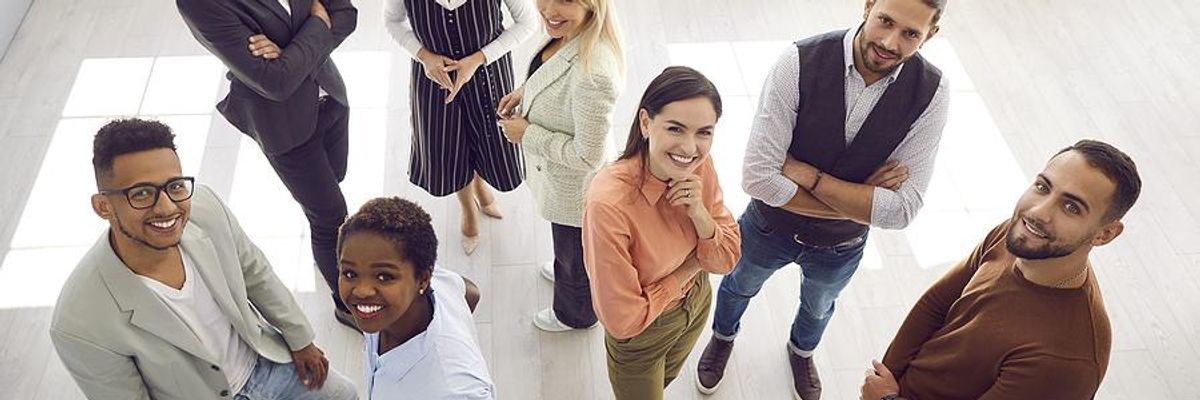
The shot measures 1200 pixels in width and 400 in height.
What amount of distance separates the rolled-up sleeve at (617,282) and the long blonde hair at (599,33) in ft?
1.79

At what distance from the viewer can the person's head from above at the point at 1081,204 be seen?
203 centimetres

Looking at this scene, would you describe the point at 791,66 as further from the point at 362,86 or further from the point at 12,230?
the point at 12,230

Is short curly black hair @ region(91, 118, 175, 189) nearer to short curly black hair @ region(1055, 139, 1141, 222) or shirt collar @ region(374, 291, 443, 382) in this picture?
shirt collar @ region(374, 291, 443, 382)

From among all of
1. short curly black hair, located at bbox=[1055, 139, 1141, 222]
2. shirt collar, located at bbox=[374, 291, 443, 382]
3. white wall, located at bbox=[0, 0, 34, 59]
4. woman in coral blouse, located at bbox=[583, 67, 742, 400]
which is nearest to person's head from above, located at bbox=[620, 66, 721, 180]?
woman in coral blouse, located at bbox=[583, 67, 742, 400]

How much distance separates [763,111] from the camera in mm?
2570

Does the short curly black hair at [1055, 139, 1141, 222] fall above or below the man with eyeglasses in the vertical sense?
above

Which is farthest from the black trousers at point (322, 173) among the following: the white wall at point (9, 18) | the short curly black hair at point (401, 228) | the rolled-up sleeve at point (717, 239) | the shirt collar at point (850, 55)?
the white wall at point (9, 18)

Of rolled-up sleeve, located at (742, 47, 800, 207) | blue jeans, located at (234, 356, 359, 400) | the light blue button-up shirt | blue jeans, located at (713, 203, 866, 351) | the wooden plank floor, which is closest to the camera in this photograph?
the light blue button-up shirt

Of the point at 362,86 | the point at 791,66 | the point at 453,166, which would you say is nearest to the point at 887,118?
the point at 791,66

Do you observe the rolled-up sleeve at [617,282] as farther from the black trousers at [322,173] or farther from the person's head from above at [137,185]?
the black trousers at [322,173]

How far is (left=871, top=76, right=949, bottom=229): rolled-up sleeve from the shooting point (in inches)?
97.5

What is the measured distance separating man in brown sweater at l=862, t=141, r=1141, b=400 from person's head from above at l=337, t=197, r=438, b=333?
4.09 feet

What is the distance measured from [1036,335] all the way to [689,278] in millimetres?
848

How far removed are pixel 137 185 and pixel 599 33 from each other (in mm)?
1245
